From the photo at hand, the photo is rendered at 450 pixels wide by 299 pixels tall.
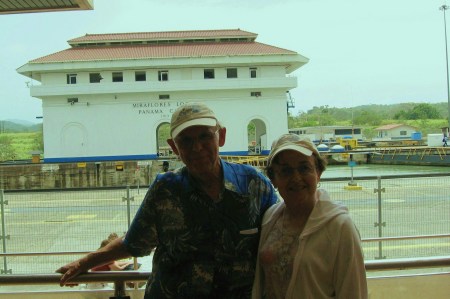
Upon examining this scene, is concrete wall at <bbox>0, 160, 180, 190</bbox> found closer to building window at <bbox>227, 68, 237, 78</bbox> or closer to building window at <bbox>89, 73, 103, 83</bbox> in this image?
building window at <bbox>89, 73, 103, 83</bbox>

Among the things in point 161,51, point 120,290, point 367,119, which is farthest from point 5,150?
point 367,119

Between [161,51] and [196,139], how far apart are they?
31353 mm

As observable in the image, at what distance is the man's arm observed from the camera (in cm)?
161

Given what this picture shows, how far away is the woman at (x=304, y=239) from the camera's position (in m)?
1.21

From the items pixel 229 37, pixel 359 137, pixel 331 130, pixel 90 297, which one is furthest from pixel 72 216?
pixel 359 137

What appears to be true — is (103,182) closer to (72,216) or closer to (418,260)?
(72,216)

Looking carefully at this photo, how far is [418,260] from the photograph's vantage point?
179 centimetres

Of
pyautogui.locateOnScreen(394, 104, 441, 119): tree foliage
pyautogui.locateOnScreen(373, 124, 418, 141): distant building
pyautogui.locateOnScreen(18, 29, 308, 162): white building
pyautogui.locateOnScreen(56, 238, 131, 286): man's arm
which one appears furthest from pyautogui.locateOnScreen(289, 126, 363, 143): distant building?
pyautogui.locateOnScreen(56, 238, 131, 286): man's arm

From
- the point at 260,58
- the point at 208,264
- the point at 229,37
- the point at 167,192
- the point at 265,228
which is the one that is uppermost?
the point at 229,37

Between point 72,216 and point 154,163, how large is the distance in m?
16.3

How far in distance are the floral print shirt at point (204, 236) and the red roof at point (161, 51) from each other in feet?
95.6

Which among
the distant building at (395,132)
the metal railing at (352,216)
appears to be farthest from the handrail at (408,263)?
the distant building at (395,132)

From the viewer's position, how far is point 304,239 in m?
1.25

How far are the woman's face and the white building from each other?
27.7m
